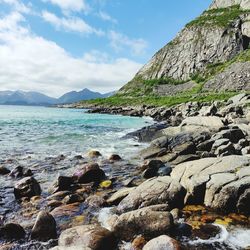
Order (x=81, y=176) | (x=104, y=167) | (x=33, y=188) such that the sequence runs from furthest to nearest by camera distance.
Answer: (x=104, y=167)
(x=81, y=176)
(x=33, y=188)

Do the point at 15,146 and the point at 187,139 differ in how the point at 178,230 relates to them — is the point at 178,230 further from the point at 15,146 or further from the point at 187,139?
the point at 15,146

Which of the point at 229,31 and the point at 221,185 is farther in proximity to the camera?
the point at 229,31

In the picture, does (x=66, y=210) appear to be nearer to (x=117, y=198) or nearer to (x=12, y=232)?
(x=117, y=198)

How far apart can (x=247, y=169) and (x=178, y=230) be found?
14.7ft

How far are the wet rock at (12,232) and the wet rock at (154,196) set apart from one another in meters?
→ 3.71

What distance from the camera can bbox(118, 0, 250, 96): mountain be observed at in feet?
413

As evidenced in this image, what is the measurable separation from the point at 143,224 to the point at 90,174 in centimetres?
709

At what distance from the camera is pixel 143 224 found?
33.7 feet

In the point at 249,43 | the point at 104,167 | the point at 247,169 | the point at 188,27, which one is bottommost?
the point at 104,167

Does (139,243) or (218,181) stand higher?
(218,181)

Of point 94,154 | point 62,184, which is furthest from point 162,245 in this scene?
point 94,154

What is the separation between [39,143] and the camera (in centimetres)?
3084

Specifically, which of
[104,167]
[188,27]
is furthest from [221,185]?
[188,27]

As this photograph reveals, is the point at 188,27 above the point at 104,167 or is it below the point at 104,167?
above
